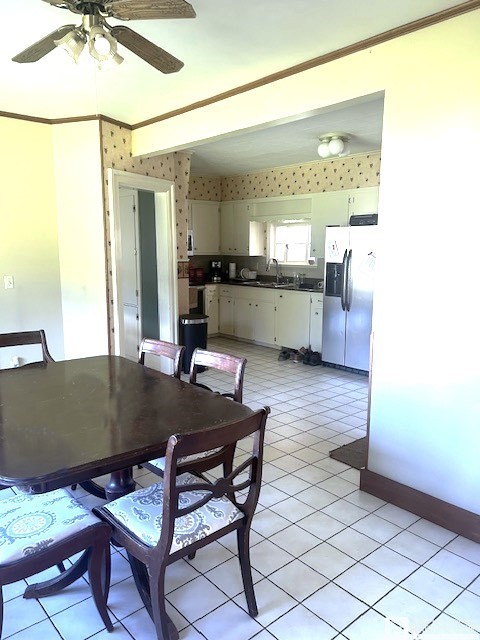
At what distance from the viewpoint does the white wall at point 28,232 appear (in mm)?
3908

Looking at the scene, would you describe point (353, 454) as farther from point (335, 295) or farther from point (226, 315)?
point (226, 315)

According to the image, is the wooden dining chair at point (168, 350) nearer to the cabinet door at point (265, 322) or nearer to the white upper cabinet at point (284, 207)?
the cabinet door at point (265, 322)

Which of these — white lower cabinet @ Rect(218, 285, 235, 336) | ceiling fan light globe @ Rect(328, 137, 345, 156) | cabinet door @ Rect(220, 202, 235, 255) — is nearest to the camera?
ceiling fan light globe @ Rect(328, 137, 345, 156)

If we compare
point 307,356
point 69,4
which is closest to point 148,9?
point 69,4

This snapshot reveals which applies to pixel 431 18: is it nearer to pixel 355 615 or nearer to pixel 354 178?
pixel 355 615

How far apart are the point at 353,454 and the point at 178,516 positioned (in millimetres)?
2038

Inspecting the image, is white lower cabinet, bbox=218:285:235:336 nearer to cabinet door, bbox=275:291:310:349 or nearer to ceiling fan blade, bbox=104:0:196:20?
cabinet door, bbox=275:291:310:349

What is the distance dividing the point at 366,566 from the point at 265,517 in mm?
583

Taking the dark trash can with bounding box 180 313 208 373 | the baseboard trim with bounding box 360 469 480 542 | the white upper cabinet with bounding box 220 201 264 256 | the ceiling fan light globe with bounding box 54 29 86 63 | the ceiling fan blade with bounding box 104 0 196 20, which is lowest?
the baseboard trim with bounding box 360 469 480 542

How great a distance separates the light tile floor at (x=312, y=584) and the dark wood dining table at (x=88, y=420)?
0.53 ft

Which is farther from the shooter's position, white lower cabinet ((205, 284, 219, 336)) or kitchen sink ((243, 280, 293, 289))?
white lower cabinet ((205, 284, 219, 336))

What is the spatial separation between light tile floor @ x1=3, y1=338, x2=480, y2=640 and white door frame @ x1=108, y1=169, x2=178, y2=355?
6.25 ft

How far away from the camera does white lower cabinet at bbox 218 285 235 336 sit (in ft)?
22.8

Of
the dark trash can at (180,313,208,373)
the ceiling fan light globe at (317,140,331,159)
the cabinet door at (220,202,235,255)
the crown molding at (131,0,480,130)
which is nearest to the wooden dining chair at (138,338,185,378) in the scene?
the crown molding at (131,0,480,130)
